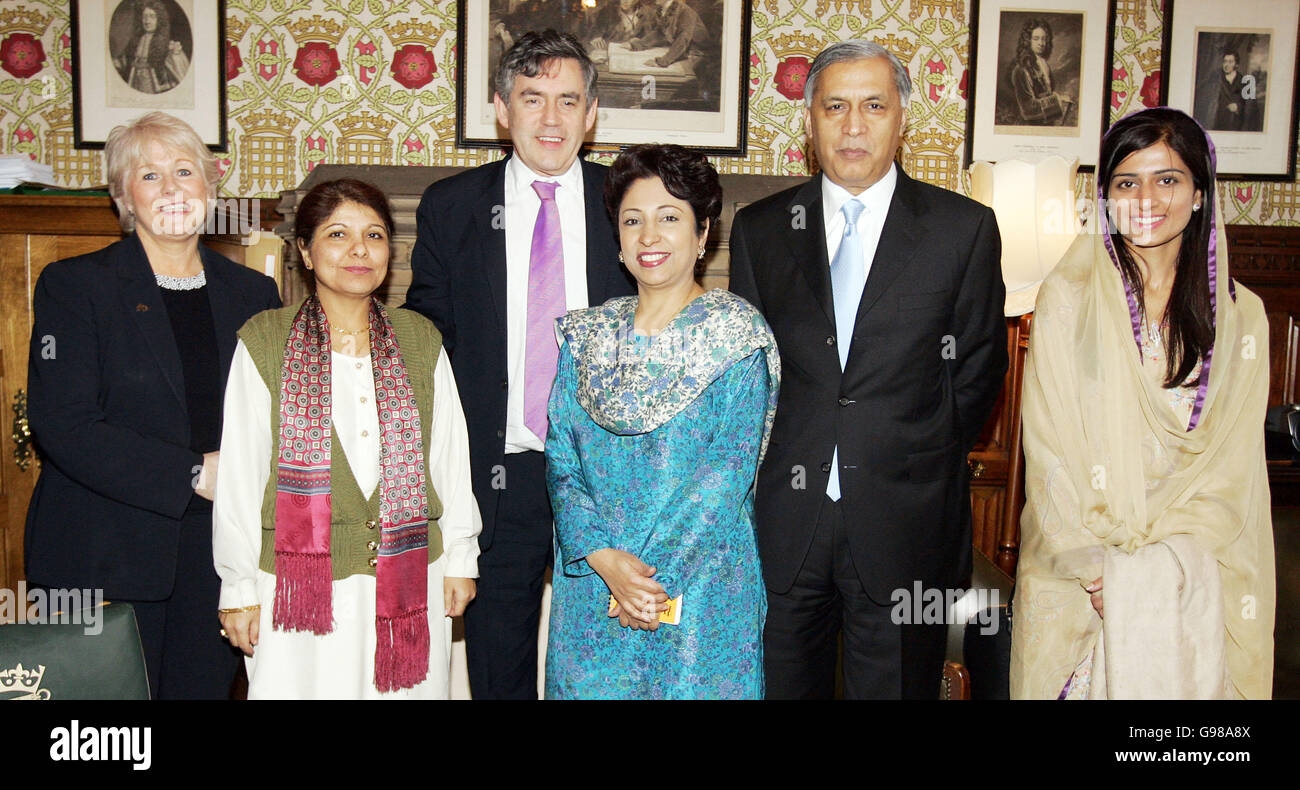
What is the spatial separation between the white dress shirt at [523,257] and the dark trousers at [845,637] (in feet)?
2.47


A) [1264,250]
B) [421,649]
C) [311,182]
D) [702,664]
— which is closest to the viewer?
[702,664]

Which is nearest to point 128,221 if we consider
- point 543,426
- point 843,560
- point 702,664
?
point 543,426

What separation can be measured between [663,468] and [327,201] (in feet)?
3.19

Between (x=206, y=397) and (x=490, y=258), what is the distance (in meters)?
0.77

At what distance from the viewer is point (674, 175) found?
2.14m

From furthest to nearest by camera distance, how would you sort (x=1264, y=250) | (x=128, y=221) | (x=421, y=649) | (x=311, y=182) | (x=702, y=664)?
(x=1264, y=250) < (x=311, y=182) < (x=128, y=221) < (x=421, y=649) < (x=702, y=664)

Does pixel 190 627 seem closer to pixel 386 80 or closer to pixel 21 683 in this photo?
pixel 21 683

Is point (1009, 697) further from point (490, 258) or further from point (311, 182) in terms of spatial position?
point (311, 182)

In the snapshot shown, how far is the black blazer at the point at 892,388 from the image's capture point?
7.30 feet

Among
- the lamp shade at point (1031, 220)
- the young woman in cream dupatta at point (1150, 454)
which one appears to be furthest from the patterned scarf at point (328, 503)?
the lamp shade at point (1031, 220)

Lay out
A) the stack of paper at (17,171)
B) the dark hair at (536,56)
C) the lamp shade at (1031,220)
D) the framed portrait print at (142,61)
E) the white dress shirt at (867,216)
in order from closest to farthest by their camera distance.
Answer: the white dress shirt at (867,216)
the dark hair at (536,56)
the stack of paper at (17,171)
the lamp shade at (1031,220)
the framed portrait print at (142,61)

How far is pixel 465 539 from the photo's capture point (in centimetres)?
234

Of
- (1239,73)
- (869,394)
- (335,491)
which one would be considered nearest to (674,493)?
(869,394)

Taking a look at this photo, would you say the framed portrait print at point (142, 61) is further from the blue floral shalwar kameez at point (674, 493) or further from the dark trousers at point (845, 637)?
the dark trousers at point (845, 637)
